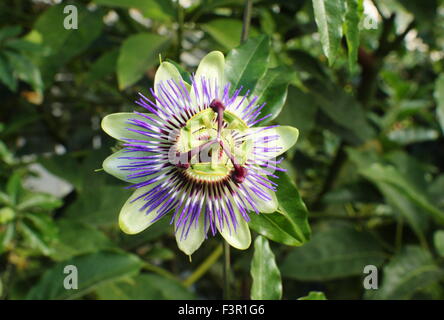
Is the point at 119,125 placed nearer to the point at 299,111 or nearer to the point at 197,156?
the point at 197,156

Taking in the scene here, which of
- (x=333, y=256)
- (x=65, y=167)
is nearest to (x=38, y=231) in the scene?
(x=65, y=167)

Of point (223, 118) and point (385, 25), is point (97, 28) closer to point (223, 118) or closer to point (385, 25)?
point (223, 118)

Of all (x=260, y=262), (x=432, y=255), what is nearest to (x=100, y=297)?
(x=260, y=262)

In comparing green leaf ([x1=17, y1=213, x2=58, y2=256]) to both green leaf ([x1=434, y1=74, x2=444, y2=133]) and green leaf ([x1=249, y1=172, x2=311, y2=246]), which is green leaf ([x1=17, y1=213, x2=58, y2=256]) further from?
green leaf ([x1=434, y1=74, x2=444, y2=133])

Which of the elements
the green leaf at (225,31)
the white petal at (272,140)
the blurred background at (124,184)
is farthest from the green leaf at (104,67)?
the white petal at (272,140)

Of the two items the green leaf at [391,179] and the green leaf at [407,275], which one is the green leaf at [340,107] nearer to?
the green leaf at [391,179]


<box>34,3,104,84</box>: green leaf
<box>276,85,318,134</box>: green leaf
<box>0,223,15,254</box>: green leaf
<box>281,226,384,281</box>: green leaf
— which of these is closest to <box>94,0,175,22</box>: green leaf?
<box>34,3,104,84</box>: green leaf

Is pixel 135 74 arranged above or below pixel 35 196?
above

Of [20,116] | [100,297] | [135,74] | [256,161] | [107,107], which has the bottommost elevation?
[100,297]
